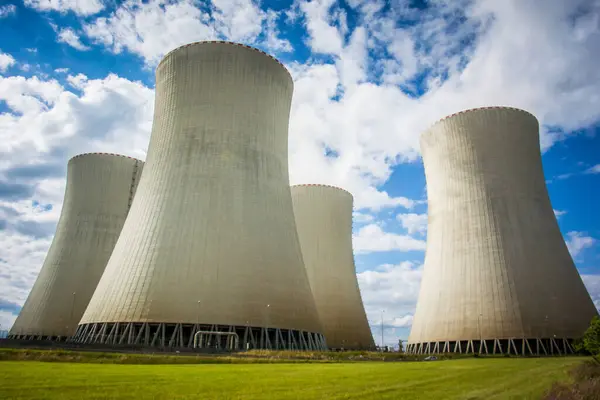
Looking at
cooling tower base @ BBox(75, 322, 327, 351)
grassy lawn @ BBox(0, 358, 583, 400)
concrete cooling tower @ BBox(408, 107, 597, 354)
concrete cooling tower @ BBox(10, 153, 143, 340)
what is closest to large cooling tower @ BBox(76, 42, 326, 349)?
cooling tower base @ BBox(75, 322, 327, 351)

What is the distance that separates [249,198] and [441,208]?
37.2 ft

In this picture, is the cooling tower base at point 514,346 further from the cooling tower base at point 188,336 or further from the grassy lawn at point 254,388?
the grassy lawn at point 254,388

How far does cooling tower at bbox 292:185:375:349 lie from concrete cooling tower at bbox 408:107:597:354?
21.5 feet

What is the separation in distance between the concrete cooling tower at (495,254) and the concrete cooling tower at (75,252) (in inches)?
778

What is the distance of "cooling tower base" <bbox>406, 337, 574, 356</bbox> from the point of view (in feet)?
76.9

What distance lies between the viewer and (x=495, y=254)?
23922mm

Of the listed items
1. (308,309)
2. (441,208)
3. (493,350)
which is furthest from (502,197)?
(308,309)

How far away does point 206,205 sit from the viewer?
19828mm

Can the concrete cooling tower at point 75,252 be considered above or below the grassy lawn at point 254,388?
above

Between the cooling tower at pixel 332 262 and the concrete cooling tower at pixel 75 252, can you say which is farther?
the cooling tower at pixel 332 262

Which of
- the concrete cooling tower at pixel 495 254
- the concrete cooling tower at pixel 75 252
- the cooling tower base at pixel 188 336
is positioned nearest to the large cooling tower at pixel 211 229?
the cooling tower base at pixel 188 336

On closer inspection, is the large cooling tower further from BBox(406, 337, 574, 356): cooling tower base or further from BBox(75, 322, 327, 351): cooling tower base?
BBox(406, 337, 574, 356): cooling tower base

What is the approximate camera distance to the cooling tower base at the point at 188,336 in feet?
60.5

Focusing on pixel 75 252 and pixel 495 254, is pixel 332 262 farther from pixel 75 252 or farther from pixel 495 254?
pixel 75 252
